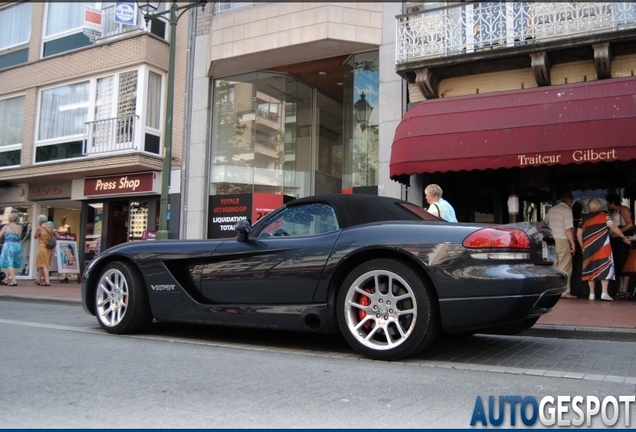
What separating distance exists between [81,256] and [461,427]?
16.2 metres

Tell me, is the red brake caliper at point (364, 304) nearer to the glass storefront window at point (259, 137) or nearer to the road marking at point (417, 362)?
the road marking at point (417, 362)

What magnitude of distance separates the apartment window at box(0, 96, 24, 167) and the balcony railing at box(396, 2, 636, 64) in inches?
497

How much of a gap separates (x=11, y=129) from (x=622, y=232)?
56.8ft

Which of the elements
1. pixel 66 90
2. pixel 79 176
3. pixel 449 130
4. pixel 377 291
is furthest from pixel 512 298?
pixel 66 90

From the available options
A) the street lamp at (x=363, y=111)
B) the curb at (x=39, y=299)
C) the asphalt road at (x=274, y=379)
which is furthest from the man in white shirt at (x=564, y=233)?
the curb at (x=39, y=299)

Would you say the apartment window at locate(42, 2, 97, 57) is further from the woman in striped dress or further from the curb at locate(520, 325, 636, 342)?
the curb at locate(520, 325, 636, 342)

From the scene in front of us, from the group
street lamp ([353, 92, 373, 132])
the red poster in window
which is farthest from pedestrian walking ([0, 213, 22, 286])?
street lamp ([353, 92, 373, 132])

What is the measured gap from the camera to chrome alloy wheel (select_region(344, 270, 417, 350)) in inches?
176

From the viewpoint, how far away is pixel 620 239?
9984 millimetres

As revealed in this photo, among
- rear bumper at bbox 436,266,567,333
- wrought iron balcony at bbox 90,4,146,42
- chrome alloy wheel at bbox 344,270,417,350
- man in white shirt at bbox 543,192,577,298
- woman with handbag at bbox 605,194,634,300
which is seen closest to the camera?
rear bumper at bbox 436,266,567,333

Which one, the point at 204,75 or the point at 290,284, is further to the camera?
the point at 204,75

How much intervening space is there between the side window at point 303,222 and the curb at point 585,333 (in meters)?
2.79

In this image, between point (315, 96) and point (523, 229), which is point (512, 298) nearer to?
point (523, 229)

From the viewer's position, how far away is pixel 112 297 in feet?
19.8
